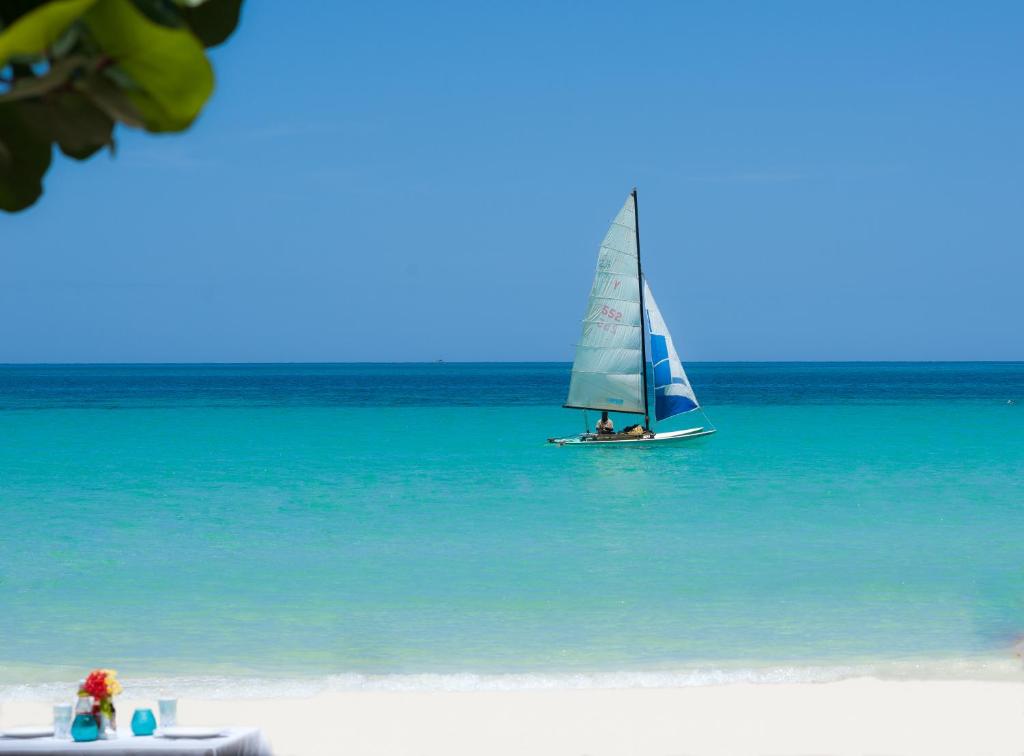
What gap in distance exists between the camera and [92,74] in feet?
4.58

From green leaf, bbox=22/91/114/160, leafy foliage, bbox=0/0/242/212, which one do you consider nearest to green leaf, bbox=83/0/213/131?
leafy foliage, bbox=0/0/242/212

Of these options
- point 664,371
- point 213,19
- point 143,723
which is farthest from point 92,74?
point 664,371

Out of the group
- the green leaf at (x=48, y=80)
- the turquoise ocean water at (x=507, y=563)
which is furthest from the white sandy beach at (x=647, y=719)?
the green leaf at (x=48, y=80)

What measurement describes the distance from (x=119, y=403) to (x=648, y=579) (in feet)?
286

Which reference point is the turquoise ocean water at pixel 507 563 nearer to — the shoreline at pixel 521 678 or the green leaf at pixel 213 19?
the shoreline at pixel 521 678

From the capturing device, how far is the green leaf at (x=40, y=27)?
3.95ft

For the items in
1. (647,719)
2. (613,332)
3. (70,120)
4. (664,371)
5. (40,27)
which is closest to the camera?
(40,27)

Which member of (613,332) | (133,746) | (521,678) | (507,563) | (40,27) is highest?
(613,332)

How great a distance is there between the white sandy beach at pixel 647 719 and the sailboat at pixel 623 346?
27.9 metres

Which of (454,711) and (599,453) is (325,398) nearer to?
(599,453)

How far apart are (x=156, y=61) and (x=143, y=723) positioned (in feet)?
24.5

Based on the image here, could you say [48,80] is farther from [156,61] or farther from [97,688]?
[97,688]

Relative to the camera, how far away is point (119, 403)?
101m

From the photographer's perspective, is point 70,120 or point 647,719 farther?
point 647,719
